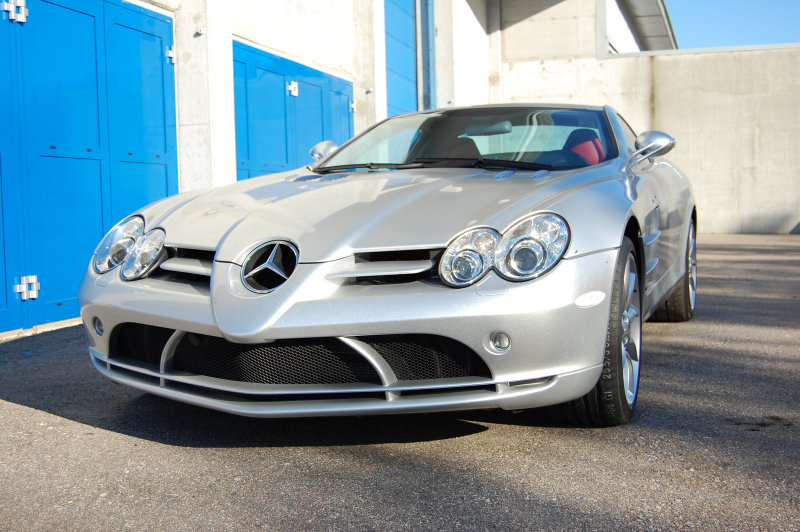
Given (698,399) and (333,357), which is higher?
(333,357)

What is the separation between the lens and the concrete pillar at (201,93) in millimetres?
6262

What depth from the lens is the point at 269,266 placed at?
7.47ft

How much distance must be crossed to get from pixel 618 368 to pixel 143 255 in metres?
1.70

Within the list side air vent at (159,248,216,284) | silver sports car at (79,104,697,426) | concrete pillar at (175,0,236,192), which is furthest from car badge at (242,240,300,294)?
concrete pillar at (175,0,236,192)

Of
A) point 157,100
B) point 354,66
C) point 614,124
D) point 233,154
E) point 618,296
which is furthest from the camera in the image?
point 354,66

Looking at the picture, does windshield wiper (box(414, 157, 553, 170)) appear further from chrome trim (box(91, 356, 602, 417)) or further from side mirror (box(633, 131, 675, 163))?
chrome trim (box(91, 356, 602, 417))

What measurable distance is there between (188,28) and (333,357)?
5.02 m

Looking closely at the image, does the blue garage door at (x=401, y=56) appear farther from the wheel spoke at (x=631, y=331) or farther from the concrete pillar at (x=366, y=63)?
the wheel spoke at (x=631, y=331)

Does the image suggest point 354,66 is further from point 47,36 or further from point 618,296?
point 618,296

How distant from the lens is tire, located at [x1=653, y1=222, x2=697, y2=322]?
15.0 feet

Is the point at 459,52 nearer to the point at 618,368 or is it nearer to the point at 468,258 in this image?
the point at 618,368

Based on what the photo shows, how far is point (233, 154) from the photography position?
6.65m

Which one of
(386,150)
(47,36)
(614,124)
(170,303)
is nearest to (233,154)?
(47,36)

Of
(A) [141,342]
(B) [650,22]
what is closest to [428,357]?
(A) [141,342]
